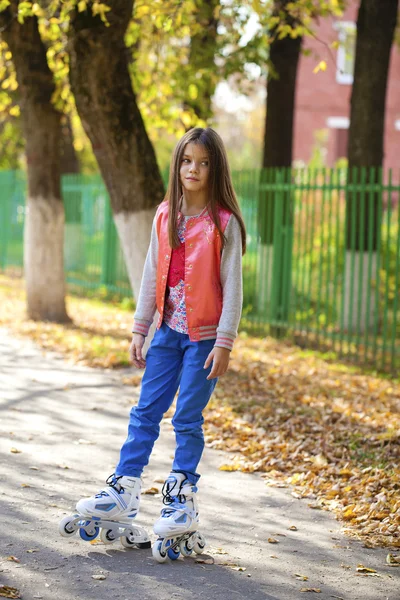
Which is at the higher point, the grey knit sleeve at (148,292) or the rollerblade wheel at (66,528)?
the grey knit sleeve at (148,292)

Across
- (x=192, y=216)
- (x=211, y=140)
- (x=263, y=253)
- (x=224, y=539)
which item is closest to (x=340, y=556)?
(x=224, y=539)

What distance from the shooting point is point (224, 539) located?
15.6 ft

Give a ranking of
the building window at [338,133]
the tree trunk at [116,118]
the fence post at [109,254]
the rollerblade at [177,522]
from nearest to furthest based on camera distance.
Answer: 1. the rollerblade at [177,522]
2. the tree trunk at [116,118]
3. the fence post at [109,254]
4. the building window at [338,133]

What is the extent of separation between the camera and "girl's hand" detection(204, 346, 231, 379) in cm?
425

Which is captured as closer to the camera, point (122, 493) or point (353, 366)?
point (122, 493)

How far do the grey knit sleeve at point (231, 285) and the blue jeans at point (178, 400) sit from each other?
14cm

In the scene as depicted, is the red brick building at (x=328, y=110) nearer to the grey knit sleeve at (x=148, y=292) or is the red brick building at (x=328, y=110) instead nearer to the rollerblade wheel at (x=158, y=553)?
the grey knit sleeve at (x=148, y=292)

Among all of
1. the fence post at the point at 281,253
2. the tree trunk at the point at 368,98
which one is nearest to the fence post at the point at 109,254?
the fence post at the point at 281,253

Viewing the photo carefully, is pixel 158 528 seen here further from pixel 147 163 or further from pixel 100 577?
pixel 147 163

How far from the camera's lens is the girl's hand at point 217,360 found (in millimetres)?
4254

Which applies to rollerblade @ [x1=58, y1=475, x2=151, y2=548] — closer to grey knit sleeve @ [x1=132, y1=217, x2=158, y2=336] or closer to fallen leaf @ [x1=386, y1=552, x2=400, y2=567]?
grey knit sleeve @ [x1=132, y1=217, x2=158, y2=336]

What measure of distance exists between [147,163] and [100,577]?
573 cm

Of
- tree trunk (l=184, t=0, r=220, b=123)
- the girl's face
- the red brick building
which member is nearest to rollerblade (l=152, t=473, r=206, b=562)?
the girl's face

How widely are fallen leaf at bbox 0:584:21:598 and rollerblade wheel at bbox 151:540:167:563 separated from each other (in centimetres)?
71
